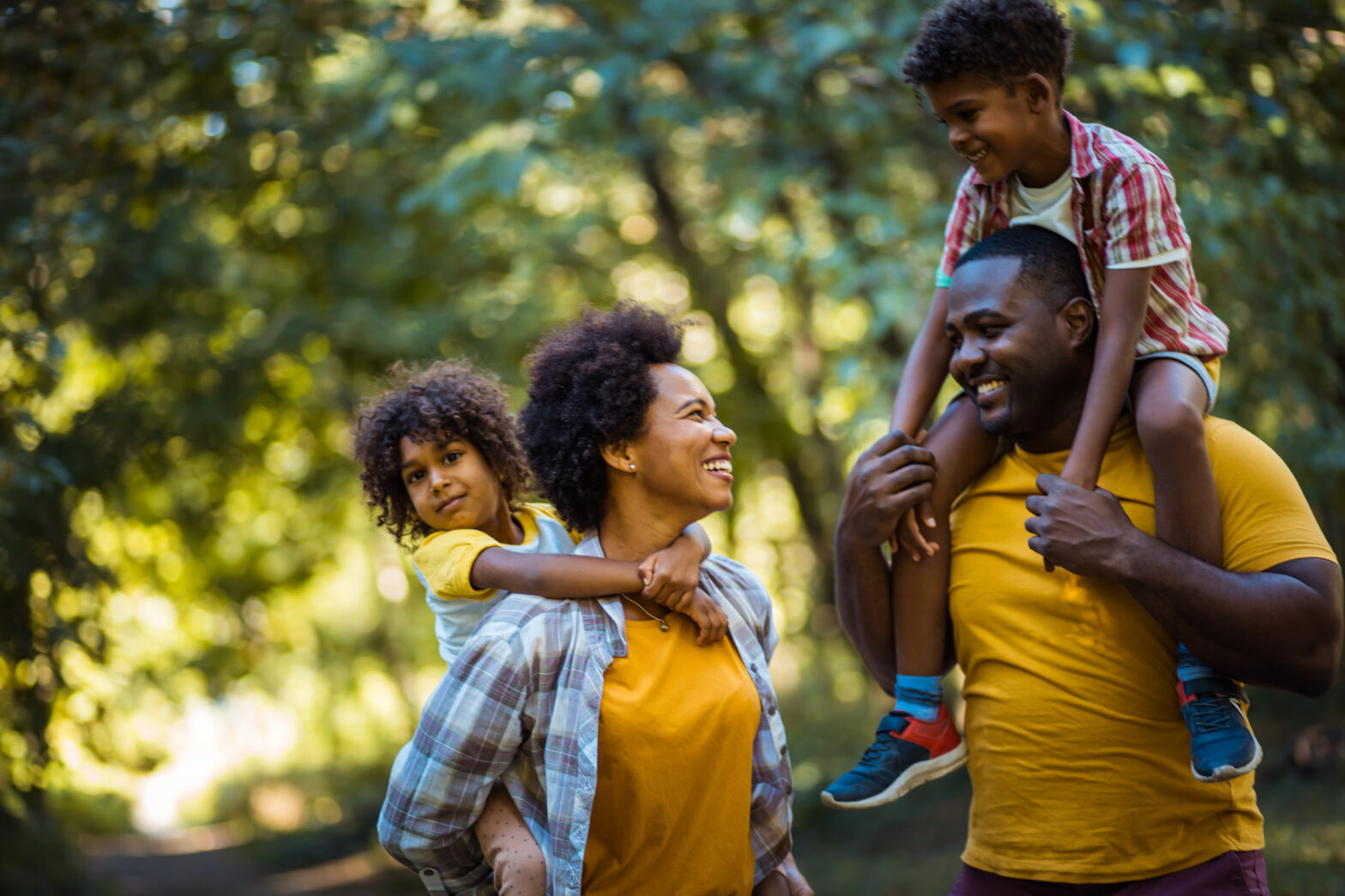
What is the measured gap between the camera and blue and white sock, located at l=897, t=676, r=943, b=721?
2.55 metres

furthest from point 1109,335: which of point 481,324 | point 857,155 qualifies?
point 481,324

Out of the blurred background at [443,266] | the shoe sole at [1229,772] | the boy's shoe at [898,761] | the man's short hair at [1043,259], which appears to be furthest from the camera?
the blurred background at [443,266]

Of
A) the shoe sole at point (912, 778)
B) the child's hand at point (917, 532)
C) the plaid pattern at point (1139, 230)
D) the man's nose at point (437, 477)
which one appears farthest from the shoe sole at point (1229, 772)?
the man's nose at point (437, 477)

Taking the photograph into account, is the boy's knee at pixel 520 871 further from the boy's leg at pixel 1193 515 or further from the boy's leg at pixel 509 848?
the boy's leg at pixel 1193 515

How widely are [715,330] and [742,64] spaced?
3.79 m

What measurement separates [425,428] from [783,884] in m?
1.38

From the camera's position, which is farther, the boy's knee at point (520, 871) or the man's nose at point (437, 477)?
the man's nose at point (437, 477)

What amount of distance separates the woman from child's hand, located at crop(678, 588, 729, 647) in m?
0.03

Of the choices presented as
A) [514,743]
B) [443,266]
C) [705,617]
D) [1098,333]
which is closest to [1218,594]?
[1098,333]

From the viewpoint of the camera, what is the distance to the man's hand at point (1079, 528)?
217 cm

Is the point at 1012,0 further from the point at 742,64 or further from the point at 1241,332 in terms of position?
the point at 742,64

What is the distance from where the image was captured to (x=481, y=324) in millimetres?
7750

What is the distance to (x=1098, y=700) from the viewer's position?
2.31 meters

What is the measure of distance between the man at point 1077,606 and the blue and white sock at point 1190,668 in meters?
0.04
